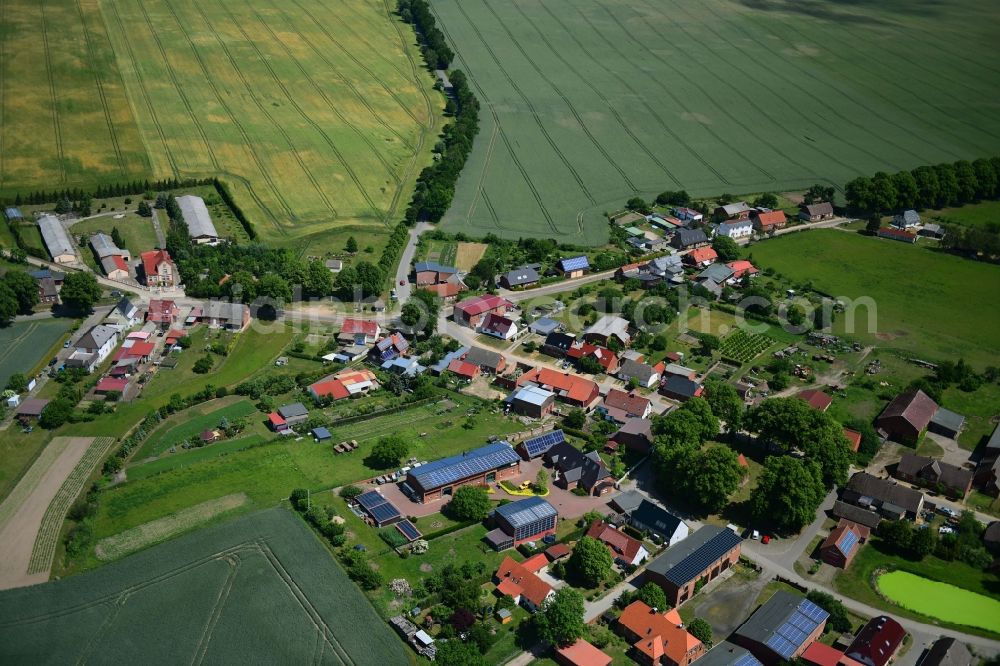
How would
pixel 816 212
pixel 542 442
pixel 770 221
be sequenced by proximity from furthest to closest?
pixel 816 212
pixel 770 221
pixel 542 442

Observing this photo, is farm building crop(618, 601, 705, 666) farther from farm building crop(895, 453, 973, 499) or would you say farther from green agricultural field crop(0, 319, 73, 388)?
green agricultural field crop(0, 319, 73, 388)

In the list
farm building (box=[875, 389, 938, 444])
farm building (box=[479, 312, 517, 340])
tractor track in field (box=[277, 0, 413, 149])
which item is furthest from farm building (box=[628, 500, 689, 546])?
tractor track in field (box=[277, 0, 413, 149])

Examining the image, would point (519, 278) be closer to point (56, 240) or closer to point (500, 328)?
point (500, 328)

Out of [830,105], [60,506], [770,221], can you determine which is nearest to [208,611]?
[60,506]

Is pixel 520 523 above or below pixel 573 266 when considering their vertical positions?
above

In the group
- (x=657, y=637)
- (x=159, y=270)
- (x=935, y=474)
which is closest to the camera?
(x=657, y=637)

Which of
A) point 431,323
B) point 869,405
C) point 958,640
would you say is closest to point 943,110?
point 869,405
